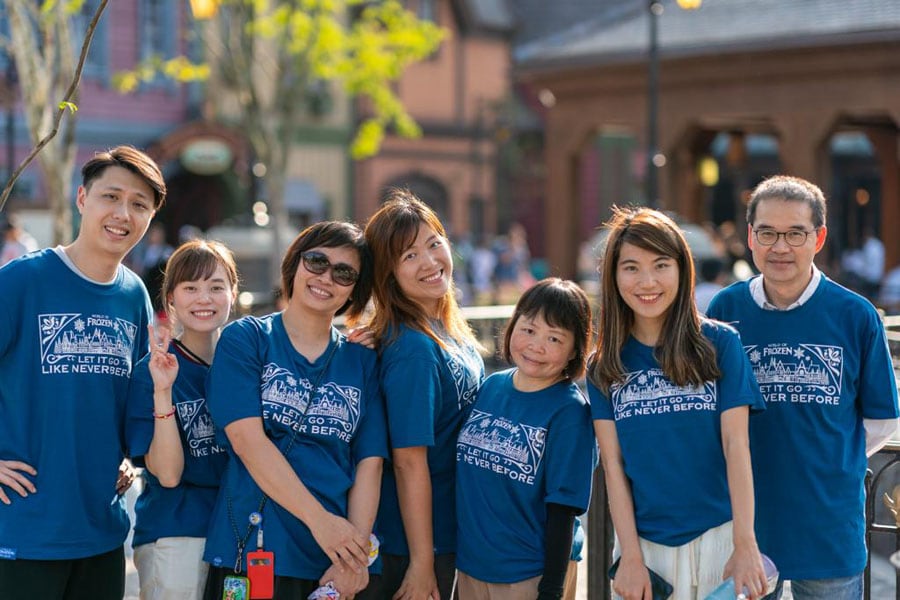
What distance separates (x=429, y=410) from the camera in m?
3.79

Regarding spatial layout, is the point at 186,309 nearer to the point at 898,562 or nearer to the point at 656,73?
the point at 898,562

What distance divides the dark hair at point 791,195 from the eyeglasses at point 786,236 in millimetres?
74

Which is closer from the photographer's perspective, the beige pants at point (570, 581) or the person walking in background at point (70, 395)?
the person walking in background at point (70, 395)

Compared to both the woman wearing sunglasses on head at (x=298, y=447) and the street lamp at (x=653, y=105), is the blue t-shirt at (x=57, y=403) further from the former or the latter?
the street lamp at (x=653, y=105)

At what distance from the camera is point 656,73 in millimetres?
15617

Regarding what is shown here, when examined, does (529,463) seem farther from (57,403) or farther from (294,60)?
(294,60)

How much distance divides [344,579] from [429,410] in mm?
570

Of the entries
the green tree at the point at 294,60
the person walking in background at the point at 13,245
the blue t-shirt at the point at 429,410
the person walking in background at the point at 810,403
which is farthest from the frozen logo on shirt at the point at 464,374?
the green tree at the point at 294,60

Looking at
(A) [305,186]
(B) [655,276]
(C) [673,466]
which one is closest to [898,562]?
A: (C) [673,466]

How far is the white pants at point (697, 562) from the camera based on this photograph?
142 inches

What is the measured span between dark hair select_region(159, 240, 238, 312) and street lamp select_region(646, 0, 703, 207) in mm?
12019

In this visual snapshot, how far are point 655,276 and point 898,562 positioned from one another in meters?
1.26

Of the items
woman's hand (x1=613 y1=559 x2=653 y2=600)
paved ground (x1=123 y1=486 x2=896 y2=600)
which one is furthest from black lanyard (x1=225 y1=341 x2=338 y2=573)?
paved ground (x1=123 y1=486 x2=896 y2=600)

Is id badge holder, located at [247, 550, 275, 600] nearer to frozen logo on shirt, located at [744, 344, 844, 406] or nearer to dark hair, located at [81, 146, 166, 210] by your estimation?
dark hair, located at [81, 146, 166, 210]
